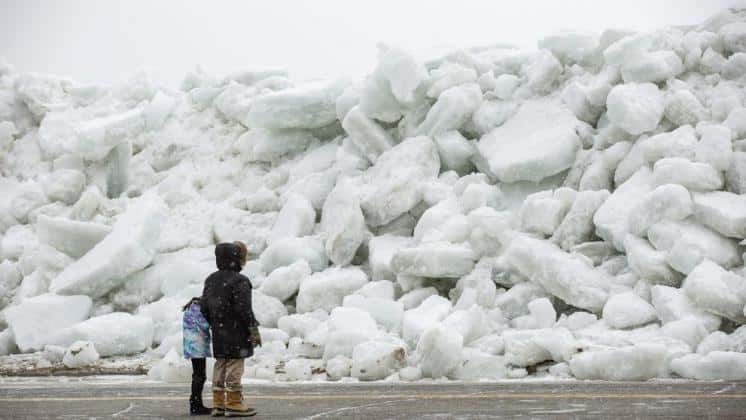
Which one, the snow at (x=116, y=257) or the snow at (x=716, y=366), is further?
the snow at (x=116, y=257)

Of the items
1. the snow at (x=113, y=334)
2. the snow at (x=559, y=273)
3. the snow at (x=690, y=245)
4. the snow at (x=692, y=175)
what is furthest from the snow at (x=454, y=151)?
the snow at (x=113, y=334)

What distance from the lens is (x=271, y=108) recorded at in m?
12.1

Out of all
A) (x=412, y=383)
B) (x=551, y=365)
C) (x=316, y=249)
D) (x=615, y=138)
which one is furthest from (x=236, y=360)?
(x=615, y=138)

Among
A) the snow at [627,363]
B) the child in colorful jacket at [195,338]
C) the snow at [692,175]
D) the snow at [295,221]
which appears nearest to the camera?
the child in colorful jacket at [195,338]

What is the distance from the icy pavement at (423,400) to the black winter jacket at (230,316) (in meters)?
0.41

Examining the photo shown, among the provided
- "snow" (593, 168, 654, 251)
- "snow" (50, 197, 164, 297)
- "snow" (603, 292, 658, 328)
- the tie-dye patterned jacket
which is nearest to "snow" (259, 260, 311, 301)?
"snow" (50, 197, 164, 297)

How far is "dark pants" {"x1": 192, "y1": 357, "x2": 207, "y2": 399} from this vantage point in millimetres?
5094

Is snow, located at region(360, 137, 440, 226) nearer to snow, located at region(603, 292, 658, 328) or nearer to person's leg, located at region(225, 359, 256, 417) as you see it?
snow, located at region(603, 292, 658, 328)

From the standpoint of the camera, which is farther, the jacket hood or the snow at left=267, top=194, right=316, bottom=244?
the snow at left=267, top=194, right=316, bottom=244

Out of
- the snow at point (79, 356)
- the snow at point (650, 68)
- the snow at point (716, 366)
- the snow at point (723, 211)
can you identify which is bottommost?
the snow at point (716, 366)

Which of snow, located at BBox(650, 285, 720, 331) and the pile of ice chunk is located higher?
the pile of ice chunk

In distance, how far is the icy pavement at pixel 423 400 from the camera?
4.64 m

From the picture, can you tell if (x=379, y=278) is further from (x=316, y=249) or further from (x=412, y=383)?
(x=412, y=383)

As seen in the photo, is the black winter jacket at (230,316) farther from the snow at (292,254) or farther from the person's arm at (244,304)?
the snow at (292,254)
